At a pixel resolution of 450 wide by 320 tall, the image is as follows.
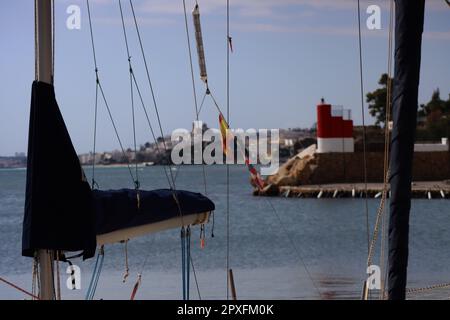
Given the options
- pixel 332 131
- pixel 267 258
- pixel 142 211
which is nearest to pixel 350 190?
pixel 332 131

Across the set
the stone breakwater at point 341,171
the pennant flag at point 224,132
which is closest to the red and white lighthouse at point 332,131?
the stone breakwater at point 341,171

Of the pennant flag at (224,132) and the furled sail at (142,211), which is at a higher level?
the pennant flag at (224,132)

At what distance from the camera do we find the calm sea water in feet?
90.0

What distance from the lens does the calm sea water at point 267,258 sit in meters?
27.4

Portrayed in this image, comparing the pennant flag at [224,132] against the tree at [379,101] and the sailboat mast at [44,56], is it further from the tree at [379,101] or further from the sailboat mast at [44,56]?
the tree at [379,101]

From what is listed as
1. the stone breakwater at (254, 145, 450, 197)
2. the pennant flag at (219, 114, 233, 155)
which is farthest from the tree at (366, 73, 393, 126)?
the pennant flag at (219, 114, 233, 155)

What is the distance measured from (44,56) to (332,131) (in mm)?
69084

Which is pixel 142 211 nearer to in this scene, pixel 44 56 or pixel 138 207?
Answer: pixel 138 207

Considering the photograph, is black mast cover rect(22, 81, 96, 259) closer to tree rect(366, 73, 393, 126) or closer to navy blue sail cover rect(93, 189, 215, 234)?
navy blue sail cover rect(93, 189, 215, 234)

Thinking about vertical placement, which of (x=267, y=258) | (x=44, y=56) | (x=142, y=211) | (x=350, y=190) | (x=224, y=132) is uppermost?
(x=44, y=56)

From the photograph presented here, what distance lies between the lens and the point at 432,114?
4129 inches

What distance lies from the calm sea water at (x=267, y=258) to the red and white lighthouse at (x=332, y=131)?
714 cm

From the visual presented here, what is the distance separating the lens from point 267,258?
125ft

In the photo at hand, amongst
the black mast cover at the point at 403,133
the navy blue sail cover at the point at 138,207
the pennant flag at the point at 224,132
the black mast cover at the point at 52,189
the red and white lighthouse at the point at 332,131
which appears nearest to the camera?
the black mast cover at the point at 403,133
